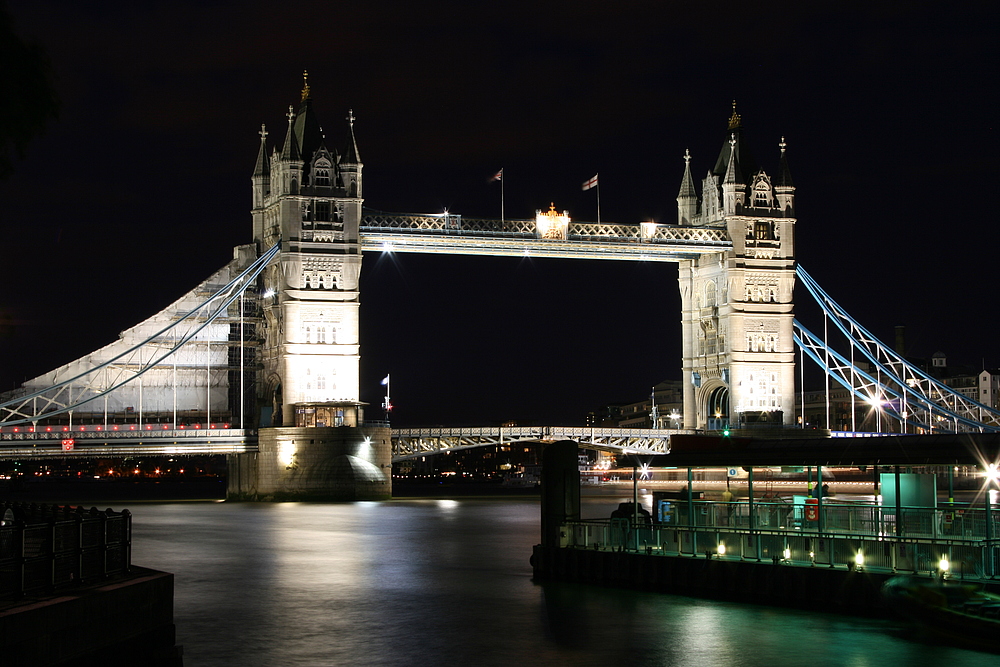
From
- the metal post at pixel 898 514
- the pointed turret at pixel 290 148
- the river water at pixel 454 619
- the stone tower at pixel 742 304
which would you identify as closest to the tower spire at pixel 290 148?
the pointed turret at pixel 290 148

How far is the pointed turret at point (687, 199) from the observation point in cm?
9438

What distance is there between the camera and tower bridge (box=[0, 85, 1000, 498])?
75250 mm

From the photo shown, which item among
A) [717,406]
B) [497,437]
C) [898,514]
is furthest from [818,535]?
[717,406]

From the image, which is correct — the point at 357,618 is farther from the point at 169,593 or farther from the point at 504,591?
the point at 169,593

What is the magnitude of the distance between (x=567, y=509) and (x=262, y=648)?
395 inches

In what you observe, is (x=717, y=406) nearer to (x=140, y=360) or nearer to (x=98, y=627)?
(x=140, y=360)

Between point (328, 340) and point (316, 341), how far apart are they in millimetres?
624

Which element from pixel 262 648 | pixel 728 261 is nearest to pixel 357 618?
pixel 262 648

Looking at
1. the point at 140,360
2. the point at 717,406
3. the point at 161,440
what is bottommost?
the point at 161,440

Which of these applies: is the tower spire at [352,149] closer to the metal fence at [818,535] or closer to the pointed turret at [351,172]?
the pointed turret at [351,172]

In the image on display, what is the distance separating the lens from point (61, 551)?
64.1 feet

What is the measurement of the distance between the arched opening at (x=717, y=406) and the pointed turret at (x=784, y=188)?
11530 mm

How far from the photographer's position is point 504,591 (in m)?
33.8

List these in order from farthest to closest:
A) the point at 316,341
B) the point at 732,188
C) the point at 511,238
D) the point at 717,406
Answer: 1. the point at 717,406
2. the point at 732,188
3. the point at 511,238
4. the point at 316,341
